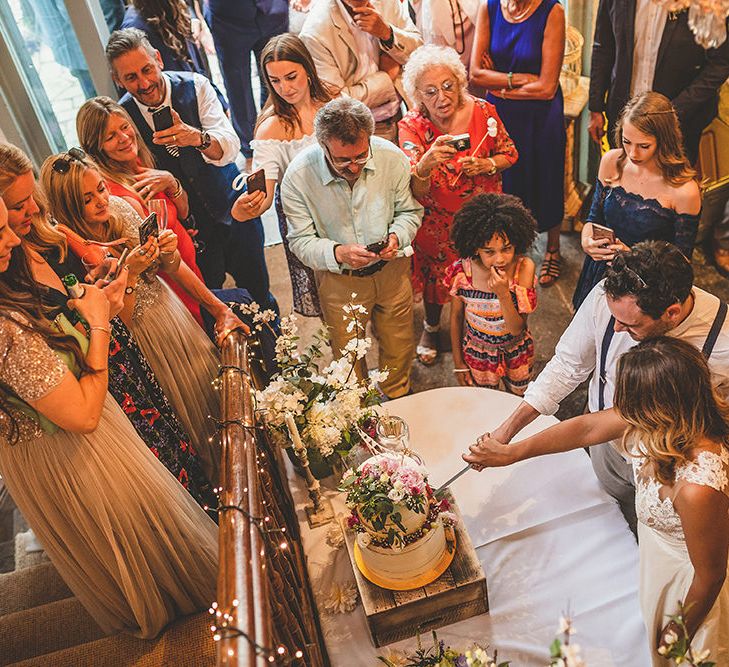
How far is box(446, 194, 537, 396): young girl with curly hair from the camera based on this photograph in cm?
273

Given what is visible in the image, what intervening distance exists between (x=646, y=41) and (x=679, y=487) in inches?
107

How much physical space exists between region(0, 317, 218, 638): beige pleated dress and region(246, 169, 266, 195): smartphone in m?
1.37

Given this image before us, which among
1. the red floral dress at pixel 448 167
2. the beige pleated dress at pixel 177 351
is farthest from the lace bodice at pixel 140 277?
the red floral dress at pixel 448 167

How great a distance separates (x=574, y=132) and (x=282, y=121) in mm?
2415

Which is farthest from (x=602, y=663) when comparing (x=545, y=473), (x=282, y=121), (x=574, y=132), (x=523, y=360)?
(x=574, y=132)

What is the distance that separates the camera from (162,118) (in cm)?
314

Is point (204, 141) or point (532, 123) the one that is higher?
point (204, 141)

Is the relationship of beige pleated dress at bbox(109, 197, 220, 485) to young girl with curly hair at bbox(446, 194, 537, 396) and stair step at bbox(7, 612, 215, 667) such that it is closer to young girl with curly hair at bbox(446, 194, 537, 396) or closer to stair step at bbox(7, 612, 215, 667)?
stair step at bbox(7, 612, 215, 667)

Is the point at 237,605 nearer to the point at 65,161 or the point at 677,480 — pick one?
the point at 677,480

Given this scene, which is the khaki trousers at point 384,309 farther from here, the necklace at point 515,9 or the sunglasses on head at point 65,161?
the necklace at point 515,9

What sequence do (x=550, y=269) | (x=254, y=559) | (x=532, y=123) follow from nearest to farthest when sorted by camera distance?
(x=254, y=559), (x=532, y=123), (x=550, y=269)

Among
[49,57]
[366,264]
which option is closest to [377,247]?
[366,264]

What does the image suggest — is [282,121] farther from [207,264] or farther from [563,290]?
[563,290]

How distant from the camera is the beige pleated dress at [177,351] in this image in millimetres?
2434
